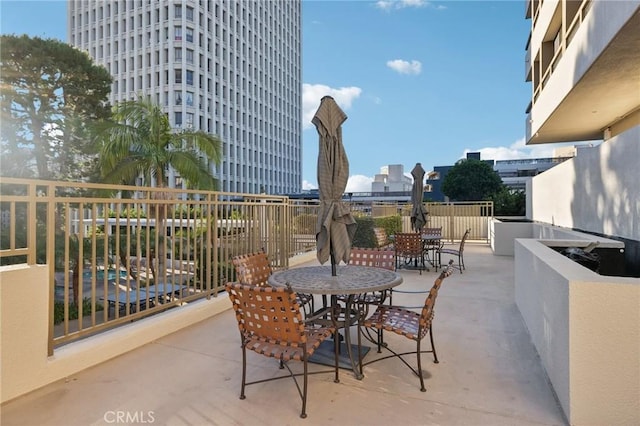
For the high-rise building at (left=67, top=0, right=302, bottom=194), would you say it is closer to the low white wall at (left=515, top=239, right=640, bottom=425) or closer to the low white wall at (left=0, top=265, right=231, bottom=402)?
the low white wall at (left=0, top=265, right=231, bottom=402)

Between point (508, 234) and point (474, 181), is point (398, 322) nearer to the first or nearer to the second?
point (508, 234)

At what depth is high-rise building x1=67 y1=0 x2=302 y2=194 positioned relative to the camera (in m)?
50.1

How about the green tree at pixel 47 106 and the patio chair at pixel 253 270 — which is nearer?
the patio chair at pixel 253 270

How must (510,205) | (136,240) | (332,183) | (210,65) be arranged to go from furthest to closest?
1. (210,65)
2. (510,205)
3. (136,240)
4. (332,183)

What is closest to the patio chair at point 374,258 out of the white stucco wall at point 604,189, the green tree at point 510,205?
the white stucco wall at point 604,189

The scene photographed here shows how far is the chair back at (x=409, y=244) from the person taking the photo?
27.0 ft

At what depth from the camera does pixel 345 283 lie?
341 centimetres

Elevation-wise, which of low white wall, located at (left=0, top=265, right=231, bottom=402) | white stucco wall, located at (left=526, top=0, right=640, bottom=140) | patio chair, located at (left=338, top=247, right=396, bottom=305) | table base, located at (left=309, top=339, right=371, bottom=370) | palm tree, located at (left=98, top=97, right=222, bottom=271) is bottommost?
table base, located at (left=309, top=339, right=371, bottom=370)

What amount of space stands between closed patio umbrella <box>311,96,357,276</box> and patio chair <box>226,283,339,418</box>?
44.2 inches

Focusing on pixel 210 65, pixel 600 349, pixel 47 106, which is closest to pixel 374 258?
pixel 600 349

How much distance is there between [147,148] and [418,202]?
7.88 meters

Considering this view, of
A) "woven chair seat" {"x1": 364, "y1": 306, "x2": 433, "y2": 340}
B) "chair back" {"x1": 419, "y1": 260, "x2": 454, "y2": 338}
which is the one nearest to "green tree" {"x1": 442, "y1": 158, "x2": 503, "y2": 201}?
"woven chair seat" {"x1": 364, "y1": 306, "x2": 433, "y2": 340}

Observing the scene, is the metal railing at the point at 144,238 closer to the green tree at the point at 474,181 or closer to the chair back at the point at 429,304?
the chair back at the point at 429,304

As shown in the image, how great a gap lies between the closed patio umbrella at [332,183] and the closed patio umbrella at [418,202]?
643 centimetres
